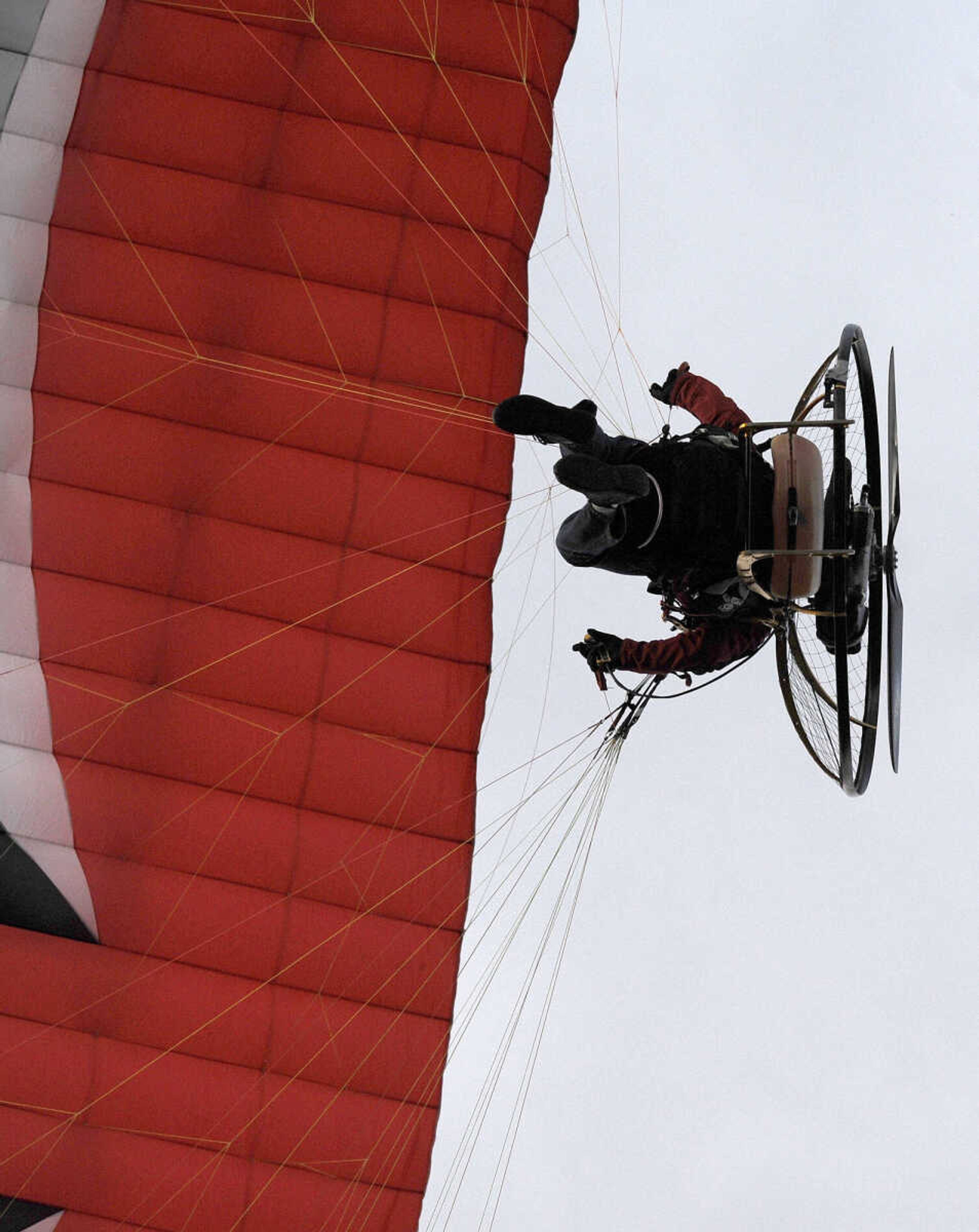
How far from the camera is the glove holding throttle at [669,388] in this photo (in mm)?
4887

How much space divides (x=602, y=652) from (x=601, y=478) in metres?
0.66

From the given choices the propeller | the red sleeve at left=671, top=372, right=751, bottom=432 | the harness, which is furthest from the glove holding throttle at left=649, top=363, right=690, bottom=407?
the propeller

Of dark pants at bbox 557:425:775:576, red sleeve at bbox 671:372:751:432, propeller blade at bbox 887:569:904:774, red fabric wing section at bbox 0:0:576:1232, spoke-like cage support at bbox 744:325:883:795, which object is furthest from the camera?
red fabric wing section at bbox 0:0:576:1232

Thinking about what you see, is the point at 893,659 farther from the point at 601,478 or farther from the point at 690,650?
the point at 601,478

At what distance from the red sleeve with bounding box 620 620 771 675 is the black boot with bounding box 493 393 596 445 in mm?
708

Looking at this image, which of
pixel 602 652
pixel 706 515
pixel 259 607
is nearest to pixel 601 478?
pixel 706 515

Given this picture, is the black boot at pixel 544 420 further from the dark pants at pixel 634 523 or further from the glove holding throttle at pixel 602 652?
the glove holding throttle at pixel 602 652

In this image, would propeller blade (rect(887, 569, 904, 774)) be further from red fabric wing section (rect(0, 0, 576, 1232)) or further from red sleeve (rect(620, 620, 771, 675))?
red fabric wing section (rect(0, 0, 576, 1232))

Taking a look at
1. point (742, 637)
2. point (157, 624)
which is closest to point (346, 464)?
point (157, 624)

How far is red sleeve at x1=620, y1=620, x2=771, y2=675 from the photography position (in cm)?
453

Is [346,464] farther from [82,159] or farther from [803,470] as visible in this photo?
[803,470]

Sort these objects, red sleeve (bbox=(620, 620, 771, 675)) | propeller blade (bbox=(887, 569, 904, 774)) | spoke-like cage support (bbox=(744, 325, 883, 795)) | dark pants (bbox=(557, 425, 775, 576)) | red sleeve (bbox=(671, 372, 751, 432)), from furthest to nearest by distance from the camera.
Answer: red sleeve (bbox=(671, 372, 751, 432)) < red sleeve (bbox=(620, 620, 771, 675)) < dark pants (bbox=(557, 425, 775, 576)) < propeller blade (bbox=(887, 569, 904, 774)) < spoke-like cage support (bbox=(744, 325, 883, 795))

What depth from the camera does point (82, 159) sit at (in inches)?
199

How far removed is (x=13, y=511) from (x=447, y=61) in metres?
2.31
